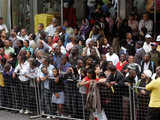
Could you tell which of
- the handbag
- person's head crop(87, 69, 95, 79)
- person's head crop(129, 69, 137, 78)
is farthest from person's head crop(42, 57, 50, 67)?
person's head crop(129, 69, 137, 78)

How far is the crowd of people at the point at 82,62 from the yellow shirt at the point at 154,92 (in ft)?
0.19

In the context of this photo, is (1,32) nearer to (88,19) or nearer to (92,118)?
(88,19)

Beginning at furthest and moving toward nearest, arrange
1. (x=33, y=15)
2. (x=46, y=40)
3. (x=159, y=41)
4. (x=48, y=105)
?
(x=33, y=15), (x=46, y=40), (x=159, y=41), (x=48, y=105)

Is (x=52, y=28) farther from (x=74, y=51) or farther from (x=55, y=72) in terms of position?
(x=55, y=72)

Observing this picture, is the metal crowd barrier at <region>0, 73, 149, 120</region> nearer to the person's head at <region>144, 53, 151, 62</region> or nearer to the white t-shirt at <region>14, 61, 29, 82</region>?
the white t-shirt at <region>14, 61, 29, 82</region>

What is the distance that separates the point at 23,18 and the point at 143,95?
10630 mm

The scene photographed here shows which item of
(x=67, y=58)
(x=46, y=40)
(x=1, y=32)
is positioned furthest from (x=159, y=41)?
(x=1, y=32)

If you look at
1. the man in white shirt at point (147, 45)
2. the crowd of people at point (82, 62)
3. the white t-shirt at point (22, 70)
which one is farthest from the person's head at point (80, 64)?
the man in white shirt at point (147, 45)

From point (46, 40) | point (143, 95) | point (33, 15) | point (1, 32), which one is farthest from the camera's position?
point (33, 15)

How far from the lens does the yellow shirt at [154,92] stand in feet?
35.5

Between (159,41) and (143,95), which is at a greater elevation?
(159,41)

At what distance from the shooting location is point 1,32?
62.2 feet

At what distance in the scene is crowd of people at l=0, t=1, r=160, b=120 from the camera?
12.3 metres

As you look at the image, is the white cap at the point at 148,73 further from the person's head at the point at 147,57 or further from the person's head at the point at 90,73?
the person's head at the point at 90,73
